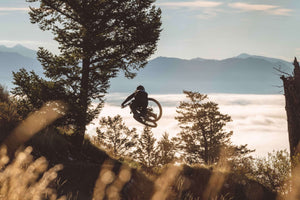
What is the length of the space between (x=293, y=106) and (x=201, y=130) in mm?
18029

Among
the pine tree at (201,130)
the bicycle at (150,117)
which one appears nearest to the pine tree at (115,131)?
the pine tree at (201,130)

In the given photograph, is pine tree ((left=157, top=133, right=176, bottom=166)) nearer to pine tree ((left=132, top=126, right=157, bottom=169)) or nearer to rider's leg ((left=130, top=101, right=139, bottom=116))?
pine tree ((left=132, top=126, right=157, bottom=169))

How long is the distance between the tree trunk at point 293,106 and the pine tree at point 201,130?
15.7 metres

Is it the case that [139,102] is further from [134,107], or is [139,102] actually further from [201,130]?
[201,130]

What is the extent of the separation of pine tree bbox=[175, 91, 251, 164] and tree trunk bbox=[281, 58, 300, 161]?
15740 mm

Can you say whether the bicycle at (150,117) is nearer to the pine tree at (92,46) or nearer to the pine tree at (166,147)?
the pine tree at (92,46)

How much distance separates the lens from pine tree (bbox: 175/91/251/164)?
33.1 meters

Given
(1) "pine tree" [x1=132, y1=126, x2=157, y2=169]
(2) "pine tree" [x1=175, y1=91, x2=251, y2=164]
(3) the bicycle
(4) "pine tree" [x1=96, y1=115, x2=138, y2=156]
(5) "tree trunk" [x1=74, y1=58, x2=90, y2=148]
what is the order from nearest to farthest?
(3) the bicycle
(5) "tree trunk" [x1=74, y1=58, x2=90, y2=148]
(2) "pine tree" [x1=175, y1=91, x2=251, y2=164]
(1) "pine tree" [x1=132, y1=126, x2=157, y2=169]
(4) "pine tree" [x1=96, y1=115, x2=138, y2=156]

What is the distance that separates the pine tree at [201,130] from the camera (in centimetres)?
3306

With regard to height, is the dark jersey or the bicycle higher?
the dark jersey

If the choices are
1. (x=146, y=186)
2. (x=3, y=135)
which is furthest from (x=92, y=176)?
(x=3, y=135)

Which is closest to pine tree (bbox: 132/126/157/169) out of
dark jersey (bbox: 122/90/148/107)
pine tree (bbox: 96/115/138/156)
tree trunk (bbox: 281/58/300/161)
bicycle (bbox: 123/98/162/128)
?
pine tree (bbox: 96/115/138/156)

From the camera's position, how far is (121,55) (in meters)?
14.8

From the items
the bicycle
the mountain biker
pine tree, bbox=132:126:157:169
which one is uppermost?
the mountain biker
